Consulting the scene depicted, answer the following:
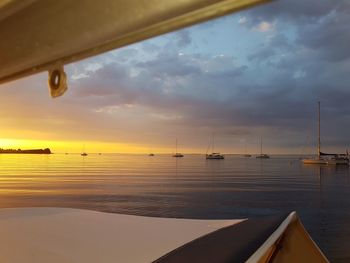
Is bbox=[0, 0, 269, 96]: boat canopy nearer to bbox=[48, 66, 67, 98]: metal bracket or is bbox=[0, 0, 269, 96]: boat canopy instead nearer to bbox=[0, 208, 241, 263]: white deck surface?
bbox=[48, 66, 67, 98]: metal bracket

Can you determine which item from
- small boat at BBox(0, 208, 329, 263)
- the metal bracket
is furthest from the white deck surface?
the metal bracket

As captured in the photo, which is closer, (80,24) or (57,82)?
(80,24)

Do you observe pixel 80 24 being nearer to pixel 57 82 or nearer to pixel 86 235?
pixel 57 82

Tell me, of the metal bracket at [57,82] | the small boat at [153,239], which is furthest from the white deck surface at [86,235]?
the metal bracket at [57,82]

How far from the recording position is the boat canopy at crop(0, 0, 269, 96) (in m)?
1.36

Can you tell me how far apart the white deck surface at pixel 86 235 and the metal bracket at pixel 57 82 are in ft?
10.9

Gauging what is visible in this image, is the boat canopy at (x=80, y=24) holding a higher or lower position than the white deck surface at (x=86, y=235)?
higher

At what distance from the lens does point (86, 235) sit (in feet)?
17.6

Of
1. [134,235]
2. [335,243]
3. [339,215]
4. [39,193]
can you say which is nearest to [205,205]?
[339,215]

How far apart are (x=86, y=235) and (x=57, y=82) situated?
397cm

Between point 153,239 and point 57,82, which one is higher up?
point 57,82

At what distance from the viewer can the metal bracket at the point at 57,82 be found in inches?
73.1

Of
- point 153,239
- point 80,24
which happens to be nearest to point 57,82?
point 80,24

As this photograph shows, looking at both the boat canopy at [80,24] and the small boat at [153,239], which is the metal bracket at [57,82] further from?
the small boat at [153,239]
